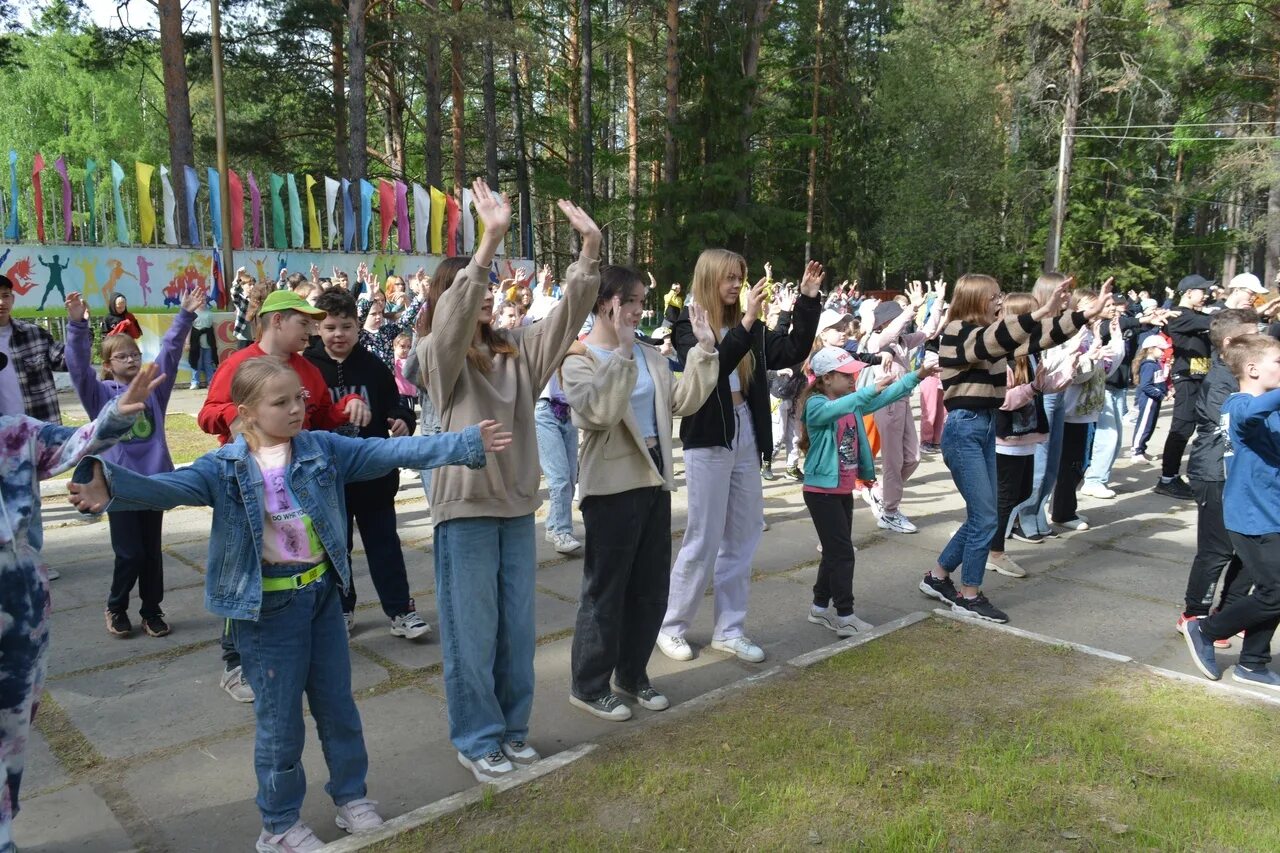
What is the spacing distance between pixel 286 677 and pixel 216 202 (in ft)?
57.5

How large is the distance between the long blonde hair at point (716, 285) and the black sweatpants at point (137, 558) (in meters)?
2.92

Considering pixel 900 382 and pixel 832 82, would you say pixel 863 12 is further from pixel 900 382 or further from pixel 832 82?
pixel 900 382

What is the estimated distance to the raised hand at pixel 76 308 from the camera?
15.4 feet

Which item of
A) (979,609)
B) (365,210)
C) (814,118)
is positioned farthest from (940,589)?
(814,118)

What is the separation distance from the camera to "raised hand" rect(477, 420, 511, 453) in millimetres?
2875

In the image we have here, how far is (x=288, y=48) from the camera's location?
83.1ft

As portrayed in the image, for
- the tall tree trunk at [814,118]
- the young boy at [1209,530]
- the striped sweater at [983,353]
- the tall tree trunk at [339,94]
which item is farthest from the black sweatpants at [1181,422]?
the tall tree trunk at [814,118]

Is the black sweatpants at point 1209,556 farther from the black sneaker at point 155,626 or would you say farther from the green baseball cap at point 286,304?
the black sneaker at point 155,626

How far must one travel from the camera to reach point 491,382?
11.1 ft

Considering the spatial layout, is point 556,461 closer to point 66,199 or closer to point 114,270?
point 114,270

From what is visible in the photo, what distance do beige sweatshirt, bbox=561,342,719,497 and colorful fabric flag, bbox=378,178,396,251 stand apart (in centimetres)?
1923

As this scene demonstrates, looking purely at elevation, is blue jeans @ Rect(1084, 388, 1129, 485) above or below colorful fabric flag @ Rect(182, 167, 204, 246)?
below

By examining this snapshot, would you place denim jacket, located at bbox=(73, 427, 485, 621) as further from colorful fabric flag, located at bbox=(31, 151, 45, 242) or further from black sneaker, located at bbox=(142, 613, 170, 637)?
colorful fabric flag, located at bbox=(31, 151, 45, 242)

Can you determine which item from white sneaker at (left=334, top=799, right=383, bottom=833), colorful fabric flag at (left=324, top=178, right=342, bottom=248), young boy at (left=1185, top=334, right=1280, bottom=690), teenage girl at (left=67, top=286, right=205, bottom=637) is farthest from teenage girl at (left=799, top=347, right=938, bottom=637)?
colorful fabric flag at (left=324, top=178, right=342, bottom=248)
